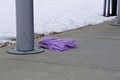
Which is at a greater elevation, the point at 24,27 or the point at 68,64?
the point at 24,27

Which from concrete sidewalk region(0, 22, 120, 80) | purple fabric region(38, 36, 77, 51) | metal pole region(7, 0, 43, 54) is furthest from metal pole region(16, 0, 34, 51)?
purple fabric region(38, 36, 77, 51)

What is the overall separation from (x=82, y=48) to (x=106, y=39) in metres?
1.40

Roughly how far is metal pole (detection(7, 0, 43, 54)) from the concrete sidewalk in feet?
0.82

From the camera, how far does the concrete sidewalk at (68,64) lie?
16.1ft

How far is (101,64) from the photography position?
561 centimetres

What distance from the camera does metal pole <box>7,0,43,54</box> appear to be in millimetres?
6328

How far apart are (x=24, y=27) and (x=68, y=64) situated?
3.93 ft

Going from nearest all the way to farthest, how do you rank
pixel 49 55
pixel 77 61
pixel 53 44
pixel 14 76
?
1. pixel 14 76
2. pixel 77 61
3. pixel 49 55
4. pixel 53 44

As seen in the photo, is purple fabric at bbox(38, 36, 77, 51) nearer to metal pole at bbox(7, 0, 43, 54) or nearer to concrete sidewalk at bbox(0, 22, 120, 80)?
concrete sidewalk at bbox(0, 22, 120, 80)

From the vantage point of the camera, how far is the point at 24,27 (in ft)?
20.9

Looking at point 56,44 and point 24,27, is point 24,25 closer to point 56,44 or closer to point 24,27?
point 24,27

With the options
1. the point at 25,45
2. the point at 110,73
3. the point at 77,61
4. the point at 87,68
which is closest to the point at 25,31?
the point at 25,45

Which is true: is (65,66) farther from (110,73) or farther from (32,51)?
(32,51)

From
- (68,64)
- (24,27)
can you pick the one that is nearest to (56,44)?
(24,27)
